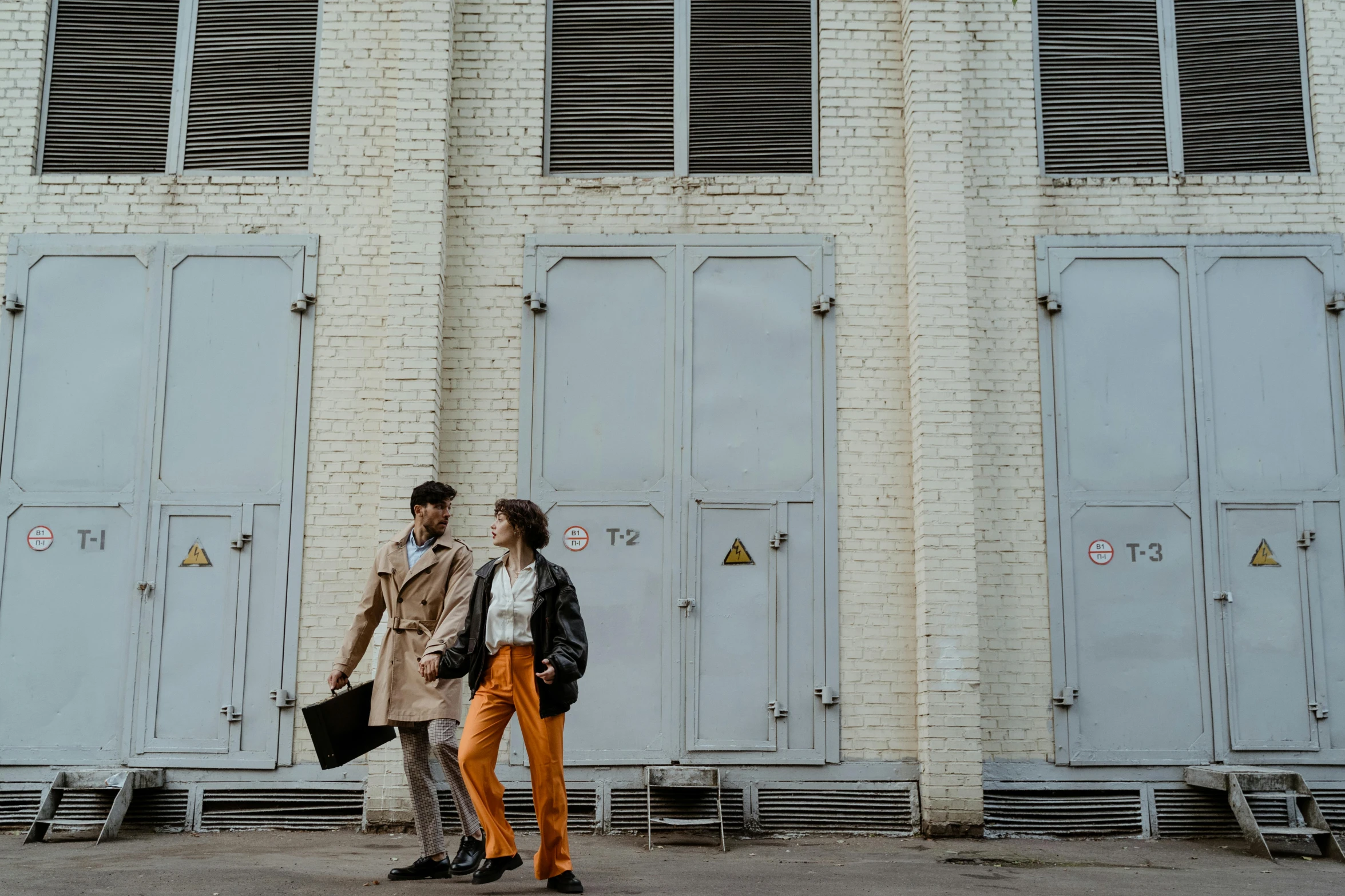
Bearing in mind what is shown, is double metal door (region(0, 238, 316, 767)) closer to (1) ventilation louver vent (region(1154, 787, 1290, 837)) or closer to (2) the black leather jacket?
(2) the black leather jacket

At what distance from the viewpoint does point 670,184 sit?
9375 millimetres

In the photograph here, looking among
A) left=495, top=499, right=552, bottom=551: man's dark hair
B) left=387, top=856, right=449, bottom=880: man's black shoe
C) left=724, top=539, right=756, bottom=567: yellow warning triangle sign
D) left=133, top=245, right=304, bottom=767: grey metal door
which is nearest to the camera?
left=495, top=499, right=552, bottom=551: man's dark hair

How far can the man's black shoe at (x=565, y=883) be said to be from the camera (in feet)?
19.6

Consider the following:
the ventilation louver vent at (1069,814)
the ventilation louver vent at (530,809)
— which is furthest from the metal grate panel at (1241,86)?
the ventilation louver vent at (530,809)

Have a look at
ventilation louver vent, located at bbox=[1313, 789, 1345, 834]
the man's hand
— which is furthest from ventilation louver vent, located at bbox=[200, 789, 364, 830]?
ventilation louver vent, located at bbox=[1313, 789, 1345, 834]

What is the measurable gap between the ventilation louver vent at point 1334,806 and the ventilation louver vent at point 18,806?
28.2 ft

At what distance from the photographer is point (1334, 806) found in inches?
338

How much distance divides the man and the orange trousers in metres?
0.35

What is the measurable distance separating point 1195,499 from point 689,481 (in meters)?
3.54

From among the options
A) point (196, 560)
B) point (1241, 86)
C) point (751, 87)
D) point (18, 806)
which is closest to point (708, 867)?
point (196, 560)

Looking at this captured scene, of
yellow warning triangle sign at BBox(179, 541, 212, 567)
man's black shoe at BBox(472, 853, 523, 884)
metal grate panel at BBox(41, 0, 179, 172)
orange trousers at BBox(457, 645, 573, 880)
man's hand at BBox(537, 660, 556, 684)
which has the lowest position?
man's black shoe at BBox(472, 853, 523, 884)

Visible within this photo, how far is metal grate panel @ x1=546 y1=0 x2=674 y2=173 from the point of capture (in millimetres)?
9492

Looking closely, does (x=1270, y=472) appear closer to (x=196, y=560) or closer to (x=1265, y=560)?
(x=1265, y=560)

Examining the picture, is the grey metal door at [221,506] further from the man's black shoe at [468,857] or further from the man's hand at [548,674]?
the man's hand at [548,674]
